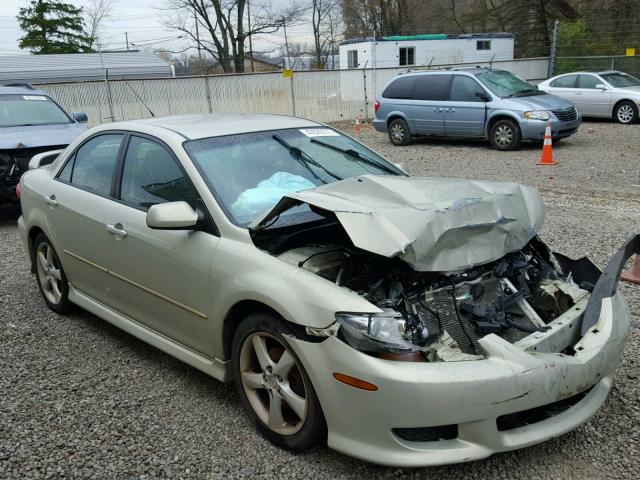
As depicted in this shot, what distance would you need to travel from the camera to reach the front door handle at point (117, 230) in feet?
12.5

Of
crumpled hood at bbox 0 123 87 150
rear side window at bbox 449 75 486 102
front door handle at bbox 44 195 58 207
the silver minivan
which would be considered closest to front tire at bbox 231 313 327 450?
front door handle at bbox 44 195 58 207

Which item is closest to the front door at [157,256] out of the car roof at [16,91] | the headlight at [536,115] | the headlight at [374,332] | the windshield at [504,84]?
the headlight at [374,332]

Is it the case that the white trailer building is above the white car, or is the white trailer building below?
above

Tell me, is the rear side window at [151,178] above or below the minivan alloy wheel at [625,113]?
above

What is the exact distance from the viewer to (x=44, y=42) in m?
44.1

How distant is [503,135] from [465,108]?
1.09m

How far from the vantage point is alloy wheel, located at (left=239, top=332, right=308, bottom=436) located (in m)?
2.89

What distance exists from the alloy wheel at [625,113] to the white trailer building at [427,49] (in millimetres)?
13832

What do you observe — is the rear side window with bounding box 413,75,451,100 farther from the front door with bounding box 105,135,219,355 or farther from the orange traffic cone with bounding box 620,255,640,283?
the front door with bounding box 105,135,219,355

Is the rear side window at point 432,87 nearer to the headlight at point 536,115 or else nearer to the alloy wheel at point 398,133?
the alloy wheel at point 398,133

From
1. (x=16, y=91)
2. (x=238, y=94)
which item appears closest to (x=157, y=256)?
(x=16, y=91)

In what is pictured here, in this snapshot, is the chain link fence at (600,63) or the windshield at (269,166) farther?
the chain link fence at (600,63)

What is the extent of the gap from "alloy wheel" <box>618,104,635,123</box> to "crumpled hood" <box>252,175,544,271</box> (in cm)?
1536

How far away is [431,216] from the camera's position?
2938mm
